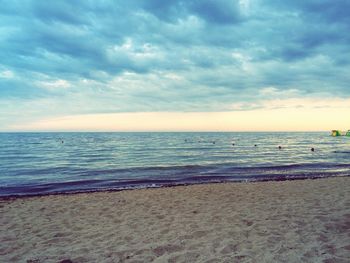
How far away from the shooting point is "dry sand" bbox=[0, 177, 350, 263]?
5.80m

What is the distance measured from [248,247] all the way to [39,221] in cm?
652

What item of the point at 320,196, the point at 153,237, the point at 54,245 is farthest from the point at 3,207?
the point at 320,196

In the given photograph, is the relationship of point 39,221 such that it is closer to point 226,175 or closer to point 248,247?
point 248,247

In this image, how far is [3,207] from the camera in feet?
35.5

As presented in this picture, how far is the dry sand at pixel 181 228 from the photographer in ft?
19.0

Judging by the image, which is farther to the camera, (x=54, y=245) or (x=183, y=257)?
(x=54, y=245)

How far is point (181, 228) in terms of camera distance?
24.7ft

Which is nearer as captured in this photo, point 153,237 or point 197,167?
point 153,237

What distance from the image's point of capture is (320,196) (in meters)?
11.3

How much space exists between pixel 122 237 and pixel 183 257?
6.71 ft

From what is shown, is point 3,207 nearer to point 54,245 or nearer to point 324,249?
point 54,245

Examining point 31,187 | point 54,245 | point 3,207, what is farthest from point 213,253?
point 31,187

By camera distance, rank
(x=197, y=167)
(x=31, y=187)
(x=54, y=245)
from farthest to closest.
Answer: (x=197, y=167), (x=31, y=187), (x=54, y=245)

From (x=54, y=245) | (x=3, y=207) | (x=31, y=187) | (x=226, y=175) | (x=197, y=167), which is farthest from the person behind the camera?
(x=197, y=167)
